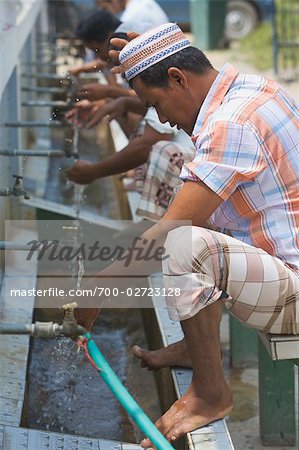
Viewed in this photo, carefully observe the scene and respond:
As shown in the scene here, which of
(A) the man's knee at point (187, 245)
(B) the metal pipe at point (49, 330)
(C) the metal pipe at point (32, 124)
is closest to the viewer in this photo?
(B) the metal pipe at point (49, 330)

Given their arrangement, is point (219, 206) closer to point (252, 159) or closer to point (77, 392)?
point (252, 159)

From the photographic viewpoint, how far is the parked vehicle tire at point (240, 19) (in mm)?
17234

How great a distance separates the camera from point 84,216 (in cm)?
557

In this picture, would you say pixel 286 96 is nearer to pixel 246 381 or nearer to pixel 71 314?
pixel 71 314

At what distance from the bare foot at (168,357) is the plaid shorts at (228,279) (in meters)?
0.45

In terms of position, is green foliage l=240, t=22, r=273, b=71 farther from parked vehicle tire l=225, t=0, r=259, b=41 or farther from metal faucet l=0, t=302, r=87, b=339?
metal faucet l=0, t=302, r=87, b=339

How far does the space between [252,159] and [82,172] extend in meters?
2.20

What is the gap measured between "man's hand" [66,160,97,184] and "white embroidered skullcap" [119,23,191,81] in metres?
1.83

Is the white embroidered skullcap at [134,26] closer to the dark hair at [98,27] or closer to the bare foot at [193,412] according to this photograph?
the dark hair at [98,27]

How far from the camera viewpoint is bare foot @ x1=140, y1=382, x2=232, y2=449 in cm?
317

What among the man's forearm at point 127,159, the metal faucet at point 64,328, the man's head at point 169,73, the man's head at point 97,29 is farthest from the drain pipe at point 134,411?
the man's head at point 97,29

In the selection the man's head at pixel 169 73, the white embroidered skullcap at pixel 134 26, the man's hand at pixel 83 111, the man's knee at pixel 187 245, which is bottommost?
the man's hand at pixel 83 111

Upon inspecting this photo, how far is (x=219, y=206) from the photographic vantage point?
130 inches

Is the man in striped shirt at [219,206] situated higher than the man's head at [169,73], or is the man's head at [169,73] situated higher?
the man's head at [169,73]
